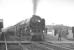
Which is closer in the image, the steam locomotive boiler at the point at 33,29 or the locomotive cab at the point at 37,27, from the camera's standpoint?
the steam locomotive boiler at the point at 33,29

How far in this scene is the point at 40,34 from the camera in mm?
15398

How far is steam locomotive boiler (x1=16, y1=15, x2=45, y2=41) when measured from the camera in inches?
566

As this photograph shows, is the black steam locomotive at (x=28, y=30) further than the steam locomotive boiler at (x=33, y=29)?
No

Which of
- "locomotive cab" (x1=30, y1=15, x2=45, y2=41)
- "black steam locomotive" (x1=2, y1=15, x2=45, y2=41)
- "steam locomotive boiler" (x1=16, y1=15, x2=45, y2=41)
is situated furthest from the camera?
"locomotive cab" (x1=30, y1=15, x2=45, y2=41)

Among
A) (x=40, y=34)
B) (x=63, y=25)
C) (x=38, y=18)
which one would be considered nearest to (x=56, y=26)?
(x=63, y=25)

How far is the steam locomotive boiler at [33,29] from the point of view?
14.4 meters

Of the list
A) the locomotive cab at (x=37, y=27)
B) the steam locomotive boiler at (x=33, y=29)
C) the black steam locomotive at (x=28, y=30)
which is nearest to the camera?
the black steam locomotive at (x=28, y=30)

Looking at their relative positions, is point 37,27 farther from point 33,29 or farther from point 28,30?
point 28,30

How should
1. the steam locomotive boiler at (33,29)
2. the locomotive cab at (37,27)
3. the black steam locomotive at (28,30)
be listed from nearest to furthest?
the black steam locomotive at (28,30), the steam locomotive boiler at (33,29), the locomotive cab at (37,27)

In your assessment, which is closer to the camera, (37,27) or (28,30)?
(28,30)

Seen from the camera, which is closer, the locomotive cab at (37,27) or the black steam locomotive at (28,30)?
the black steam locomotive at (28,30)

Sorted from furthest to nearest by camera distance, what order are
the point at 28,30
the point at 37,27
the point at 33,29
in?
the point at 37,27 → the point at 33,29 → the point at 28,30

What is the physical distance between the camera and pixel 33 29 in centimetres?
1594

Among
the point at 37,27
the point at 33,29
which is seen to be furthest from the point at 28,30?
the point at 37,27
